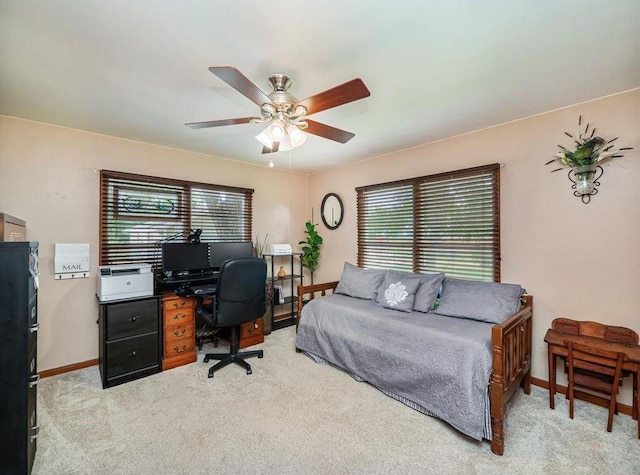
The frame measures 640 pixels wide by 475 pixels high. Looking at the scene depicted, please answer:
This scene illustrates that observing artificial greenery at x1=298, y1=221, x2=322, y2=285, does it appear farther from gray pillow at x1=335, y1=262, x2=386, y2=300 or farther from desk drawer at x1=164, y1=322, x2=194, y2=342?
desk drawer at x1=164, y1=322, x2=194, y2=342

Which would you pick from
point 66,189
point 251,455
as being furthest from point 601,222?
point 66,189

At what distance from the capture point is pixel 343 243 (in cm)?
445

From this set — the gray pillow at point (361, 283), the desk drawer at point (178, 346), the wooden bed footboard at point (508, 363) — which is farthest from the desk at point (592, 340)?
the desk drawer at point (178, 346)

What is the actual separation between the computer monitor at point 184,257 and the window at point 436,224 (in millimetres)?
2157

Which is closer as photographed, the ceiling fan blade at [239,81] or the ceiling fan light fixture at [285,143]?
the ceiling fan blade at [239,81]

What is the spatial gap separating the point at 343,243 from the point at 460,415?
111 inches

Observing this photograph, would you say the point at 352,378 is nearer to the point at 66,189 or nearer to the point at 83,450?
the point at 83,450

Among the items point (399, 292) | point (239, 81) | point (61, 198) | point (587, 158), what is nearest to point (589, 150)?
point (587, 158)

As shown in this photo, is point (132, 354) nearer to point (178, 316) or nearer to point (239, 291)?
point (178, 316)

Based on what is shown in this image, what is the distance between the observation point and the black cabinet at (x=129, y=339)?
2605 millimetres

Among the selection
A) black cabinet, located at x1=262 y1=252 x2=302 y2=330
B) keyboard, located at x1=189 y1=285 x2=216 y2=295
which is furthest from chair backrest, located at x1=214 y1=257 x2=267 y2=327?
black cabinet, located at x1=262 y1=252 x2=302 y2=330

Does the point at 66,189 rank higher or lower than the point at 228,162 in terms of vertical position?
lower

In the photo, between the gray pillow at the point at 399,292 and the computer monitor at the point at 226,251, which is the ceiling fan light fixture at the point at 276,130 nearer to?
the gray pillow at the point at 399,292

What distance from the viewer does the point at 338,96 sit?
5.41 feet
